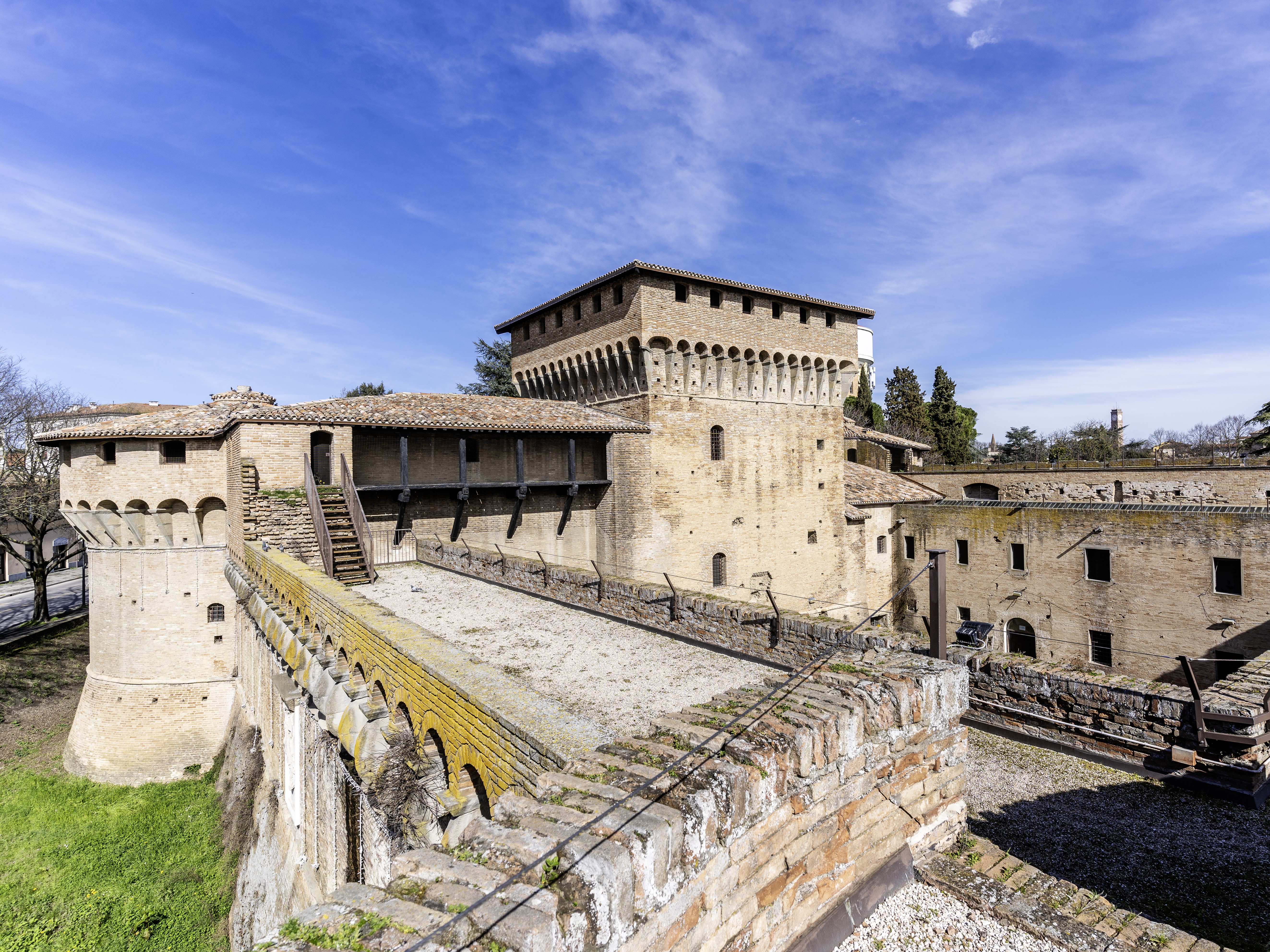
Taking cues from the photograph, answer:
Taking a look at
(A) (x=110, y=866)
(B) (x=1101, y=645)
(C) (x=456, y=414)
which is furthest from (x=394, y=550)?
(B) (x=1101, y=645)

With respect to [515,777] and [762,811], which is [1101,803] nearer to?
[762,811]

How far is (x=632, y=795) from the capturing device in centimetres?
238

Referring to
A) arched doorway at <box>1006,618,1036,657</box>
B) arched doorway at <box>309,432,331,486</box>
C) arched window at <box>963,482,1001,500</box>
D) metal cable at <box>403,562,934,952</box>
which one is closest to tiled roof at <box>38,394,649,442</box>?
arched doorway at <box>309,432,331,486</box>

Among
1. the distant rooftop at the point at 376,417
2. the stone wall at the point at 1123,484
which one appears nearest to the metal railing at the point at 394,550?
the distant rooftop at the point at 376,417

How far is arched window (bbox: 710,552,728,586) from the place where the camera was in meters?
19.9

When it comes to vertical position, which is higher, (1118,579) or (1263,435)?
(1263,435)

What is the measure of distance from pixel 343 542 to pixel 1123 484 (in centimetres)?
2606

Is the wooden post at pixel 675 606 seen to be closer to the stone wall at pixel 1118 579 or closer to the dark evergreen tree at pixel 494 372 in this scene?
the stone wall at pixel 1118 579

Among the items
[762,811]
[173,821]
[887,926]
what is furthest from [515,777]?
[173,821]

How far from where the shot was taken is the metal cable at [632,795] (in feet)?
5.84

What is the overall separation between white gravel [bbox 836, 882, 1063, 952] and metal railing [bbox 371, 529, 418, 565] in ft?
38.2

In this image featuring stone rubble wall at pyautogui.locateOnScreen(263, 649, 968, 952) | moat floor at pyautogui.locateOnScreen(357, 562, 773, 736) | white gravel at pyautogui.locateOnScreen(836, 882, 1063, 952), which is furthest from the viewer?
moat floor at pyautogui.locateOnScreen(357, 562, 773, 736)

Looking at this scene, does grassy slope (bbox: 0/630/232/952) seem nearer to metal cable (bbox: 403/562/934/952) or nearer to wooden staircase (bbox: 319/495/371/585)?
wooden staircase (bbox: 319/495/371/585)

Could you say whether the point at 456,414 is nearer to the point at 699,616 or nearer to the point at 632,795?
the point at 699,616
